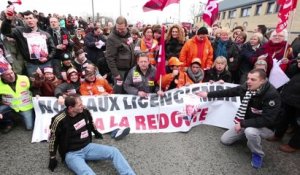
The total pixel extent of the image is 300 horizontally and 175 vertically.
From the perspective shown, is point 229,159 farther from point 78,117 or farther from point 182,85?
point 78,117

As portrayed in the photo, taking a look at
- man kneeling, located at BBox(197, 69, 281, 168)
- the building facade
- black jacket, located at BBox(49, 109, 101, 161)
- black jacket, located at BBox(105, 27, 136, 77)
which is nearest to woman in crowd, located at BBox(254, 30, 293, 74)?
man kneeling, located at BBox(197, 69, 281, 168)

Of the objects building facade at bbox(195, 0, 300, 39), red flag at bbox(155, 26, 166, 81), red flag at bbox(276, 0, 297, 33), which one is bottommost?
red flag at bbox(155, 26, 166, 81)

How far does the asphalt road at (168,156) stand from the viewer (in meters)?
3.72

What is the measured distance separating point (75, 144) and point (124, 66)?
7.53 feet

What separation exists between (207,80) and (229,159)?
6.69ft

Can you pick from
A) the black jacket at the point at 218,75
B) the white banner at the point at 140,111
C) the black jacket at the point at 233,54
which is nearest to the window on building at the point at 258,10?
the black jacket at the point at 233,54

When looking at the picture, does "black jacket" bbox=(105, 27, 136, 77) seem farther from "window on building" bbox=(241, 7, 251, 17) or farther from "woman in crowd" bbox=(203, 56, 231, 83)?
"window on building" bbox=(241, 7, 251, 17)

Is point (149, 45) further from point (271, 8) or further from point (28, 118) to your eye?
point (271, 8)

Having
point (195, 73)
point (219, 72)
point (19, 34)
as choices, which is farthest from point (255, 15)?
point (19, 34)

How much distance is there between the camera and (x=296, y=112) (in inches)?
178

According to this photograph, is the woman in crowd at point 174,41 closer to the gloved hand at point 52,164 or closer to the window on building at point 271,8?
the gloved hand at point 52,164

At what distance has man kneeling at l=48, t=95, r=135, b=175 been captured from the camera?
3476 mm

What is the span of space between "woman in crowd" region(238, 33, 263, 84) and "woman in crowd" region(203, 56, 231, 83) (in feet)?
1.85

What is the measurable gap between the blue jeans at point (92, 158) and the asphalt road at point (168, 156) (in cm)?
22
